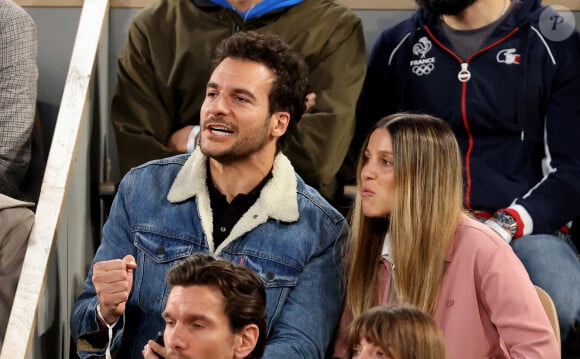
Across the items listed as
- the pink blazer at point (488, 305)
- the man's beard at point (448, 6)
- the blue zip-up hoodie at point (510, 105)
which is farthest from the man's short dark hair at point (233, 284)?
the man's beard at point (448, 6)

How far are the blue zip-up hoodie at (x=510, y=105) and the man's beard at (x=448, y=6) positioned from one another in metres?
0.09

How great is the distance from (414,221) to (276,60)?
0.57 meters

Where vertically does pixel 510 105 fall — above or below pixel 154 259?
above

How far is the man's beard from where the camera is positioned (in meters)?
3.40

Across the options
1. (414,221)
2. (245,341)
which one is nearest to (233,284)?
(245,341)

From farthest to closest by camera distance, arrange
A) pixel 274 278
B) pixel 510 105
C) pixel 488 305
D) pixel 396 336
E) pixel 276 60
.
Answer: pixel 510 105 < pixel 276 60 < pixel 274 278 < pixel 488 305 < pixel 396 336

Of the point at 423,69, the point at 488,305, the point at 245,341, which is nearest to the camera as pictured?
the point at 245,341

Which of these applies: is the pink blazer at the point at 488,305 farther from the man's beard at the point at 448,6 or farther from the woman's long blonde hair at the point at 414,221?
the man's beard at the point at 448,6

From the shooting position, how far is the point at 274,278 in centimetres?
270

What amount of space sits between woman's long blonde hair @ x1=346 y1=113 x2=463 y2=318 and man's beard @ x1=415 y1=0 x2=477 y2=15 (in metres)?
0.77

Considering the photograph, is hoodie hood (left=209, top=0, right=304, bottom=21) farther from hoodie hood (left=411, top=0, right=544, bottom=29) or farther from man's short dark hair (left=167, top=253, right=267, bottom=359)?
man's short dark hair (left=167, top=253, right=267, bottom=359)

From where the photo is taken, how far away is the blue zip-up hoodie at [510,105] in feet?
10.7

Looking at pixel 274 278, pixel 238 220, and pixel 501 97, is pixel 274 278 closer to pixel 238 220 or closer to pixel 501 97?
pixel 238 220

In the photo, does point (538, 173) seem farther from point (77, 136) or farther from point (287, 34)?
point (77, 136)
